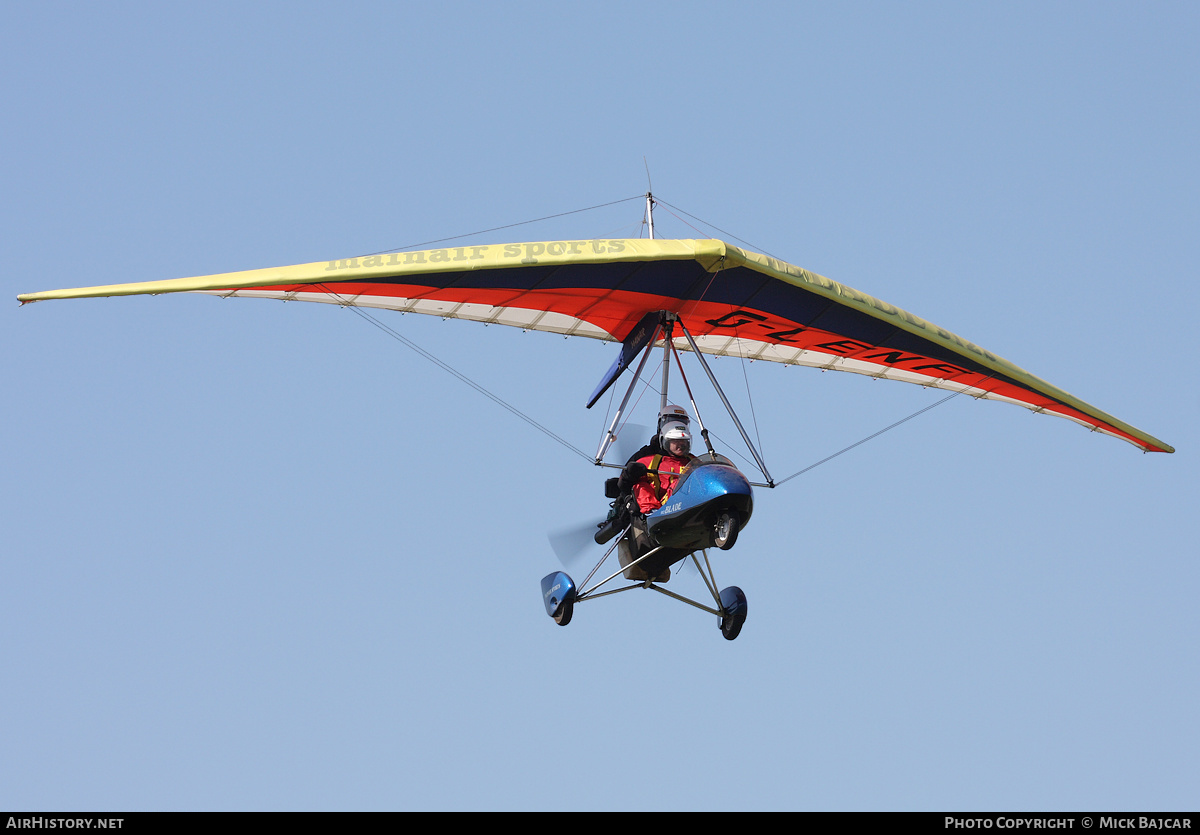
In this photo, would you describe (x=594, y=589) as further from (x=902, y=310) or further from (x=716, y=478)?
(x=902, y=310)

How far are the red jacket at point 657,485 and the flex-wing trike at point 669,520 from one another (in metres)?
0.13

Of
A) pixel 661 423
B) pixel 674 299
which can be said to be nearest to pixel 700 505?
pixel 661 423

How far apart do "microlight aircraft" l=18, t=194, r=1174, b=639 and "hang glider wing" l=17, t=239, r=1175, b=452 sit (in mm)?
23

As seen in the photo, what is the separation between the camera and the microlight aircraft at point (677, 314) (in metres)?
16.5

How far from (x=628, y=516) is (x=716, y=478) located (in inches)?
78.3

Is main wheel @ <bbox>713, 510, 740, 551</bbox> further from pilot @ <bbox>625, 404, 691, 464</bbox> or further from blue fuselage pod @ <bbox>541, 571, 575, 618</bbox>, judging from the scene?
blue fuselage pod @ <bbox>541, 571, 575, 618</bbox>

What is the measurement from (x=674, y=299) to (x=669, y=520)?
3475mm

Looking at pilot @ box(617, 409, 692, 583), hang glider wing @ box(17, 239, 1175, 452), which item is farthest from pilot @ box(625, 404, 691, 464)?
hang glider wing @ box(17, 239, 1175, 452)

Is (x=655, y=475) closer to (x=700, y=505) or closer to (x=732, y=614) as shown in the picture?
(x=700, y=505)

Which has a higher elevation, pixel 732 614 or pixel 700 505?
pixel 700 505

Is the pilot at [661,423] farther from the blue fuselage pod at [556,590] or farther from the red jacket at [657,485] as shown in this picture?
the blue fuselage pod at [556,590]

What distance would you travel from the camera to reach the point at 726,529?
1661cm

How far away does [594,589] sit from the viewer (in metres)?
18.5
